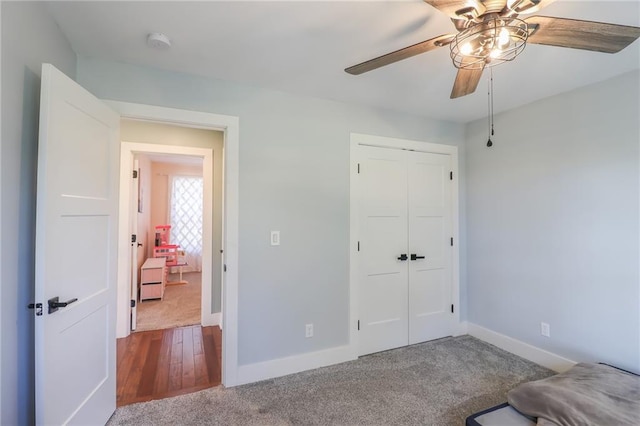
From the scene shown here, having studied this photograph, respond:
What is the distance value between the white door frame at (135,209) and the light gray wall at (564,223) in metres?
3.17

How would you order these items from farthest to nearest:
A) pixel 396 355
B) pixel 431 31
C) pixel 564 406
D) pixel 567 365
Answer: pixel 396 355, pixel 567 365, pixel 431 31, pixel 564 406

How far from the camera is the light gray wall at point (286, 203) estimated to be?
2.35 m

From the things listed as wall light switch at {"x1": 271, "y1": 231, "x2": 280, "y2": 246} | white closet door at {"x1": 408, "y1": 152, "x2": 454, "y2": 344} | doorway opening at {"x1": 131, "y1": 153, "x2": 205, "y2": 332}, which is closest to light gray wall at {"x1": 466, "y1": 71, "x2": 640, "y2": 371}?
white closet door at {"x1": 408, "y1": 152, "x2": 454, "y2": 344}

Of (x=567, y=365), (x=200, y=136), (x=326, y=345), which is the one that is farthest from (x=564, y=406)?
(x=200, y=136)

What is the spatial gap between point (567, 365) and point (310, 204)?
8.52 feet

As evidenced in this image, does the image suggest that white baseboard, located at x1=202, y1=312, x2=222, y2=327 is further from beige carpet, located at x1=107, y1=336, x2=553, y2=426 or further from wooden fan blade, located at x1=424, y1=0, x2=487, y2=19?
wooden fan blade, located at x1=424, y1=0, x2=487, y2=19

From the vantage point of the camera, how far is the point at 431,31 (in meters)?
1.66

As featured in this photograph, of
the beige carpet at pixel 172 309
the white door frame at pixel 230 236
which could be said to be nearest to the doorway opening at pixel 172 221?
the beige carpet at pixel 172 309

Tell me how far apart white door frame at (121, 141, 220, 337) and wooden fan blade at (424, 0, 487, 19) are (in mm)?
3094

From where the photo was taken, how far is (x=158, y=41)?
1.75 meters

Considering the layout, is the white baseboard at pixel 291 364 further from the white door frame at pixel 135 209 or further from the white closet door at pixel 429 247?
the white door frame at pixel 135 209

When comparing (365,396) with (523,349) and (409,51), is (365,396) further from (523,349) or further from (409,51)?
(409,51)

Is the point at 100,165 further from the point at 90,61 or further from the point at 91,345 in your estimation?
the point at 91,345

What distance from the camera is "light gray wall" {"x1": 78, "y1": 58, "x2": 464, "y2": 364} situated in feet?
7.70
